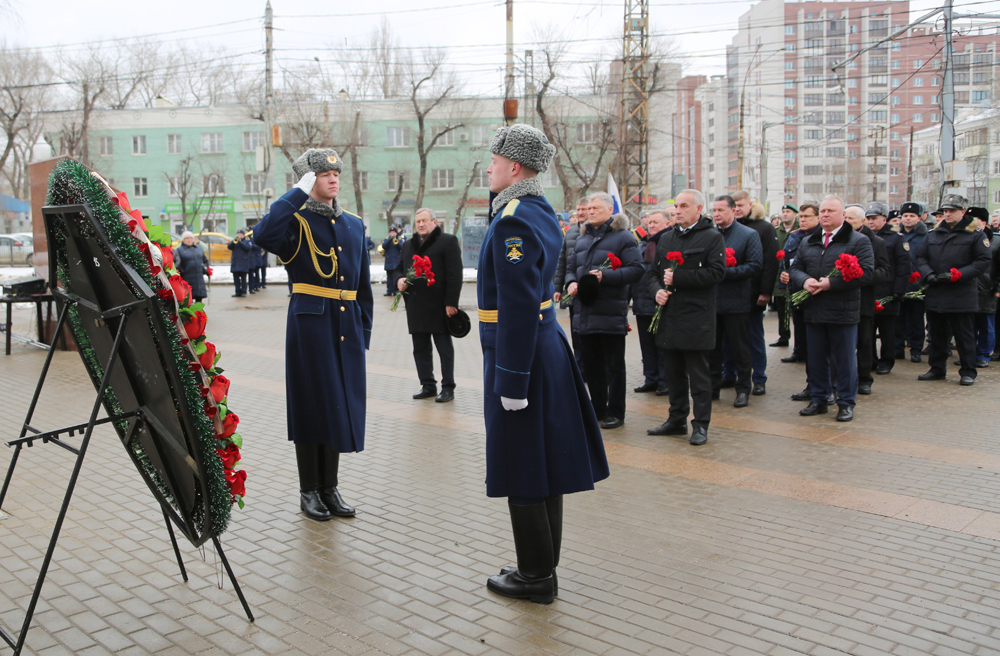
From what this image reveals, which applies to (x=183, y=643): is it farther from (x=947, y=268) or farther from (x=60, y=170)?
(x=947, y=268)

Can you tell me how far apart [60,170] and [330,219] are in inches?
70.0

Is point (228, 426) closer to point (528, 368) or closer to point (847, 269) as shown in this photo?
point (528, 368)

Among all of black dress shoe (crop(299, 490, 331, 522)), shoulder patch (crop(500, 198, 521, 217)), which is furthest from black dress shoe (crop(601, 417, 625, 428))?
shoulder patch (crop(500, 198, 521, 217))

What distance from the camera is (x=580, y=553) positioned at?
4.30m

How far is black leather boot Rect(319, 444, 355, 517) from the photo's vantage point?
489cm

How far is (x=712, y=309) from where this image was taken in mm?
6793

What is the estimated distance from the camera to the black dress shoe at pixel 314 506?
4.81m

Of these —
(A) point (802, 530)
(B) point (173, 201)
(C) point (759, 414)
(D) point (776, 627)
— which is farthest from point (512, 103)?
(B) point (173, 201)

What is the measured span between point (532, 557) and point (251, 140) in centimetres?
5436

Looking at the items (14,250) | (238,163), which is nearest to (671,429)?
(14,250)

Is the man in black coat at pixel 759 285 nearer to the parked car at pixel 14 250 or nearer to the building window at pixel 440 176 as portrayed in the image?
the parked car at pixel 14 250

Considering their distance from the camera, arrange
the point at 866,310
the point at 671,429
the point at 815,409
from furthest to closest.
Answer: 1. the point at 866,310
2. the point at 815,409
3. the point at 671,429

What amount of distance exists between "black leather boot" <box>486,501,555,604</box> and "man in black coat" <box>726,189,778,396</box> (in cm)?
585

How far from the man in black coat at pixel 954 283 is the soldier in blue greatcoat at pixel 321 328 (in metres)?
7.57
